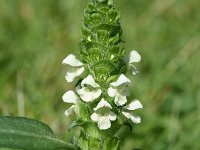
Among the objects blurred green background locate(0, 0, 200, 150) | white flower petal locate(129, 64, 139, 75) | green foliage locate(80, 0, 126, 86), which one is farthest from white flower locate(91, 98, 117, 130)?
blurred green background locate(0, 0, 200, 150)

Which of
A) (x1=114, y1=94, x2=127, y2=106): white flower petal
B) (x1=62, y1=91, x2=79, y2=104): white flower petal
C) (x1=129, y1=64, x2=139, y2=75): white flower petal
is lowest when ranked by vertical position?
(x1=114, y1=94, x2=127, y2=106): white flower petal

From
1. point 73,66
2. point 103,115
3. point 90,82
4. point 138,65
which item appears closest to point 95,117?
point 103,115

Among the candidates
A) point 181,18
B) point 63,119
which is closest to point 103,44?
point 63,119

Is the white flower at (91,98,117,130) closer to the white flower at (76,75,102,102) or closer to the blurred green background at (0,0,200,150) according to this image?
the white flower at (76,75,102,102)

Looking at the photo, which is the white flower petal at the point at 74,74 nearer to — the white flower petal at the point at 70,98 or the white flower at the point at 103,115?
the white flower petal at the point at 70,98

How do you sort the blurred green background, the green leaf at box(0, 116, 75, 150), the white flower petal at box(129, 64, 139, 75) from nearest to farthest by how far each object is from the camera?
the green leaf at box(0, 116, 75, 150) → the white flower petal at box(129, 64, 139, 75) → the blurred green background

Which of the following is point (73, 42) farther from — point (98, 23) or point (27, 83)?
point (98, 23)
